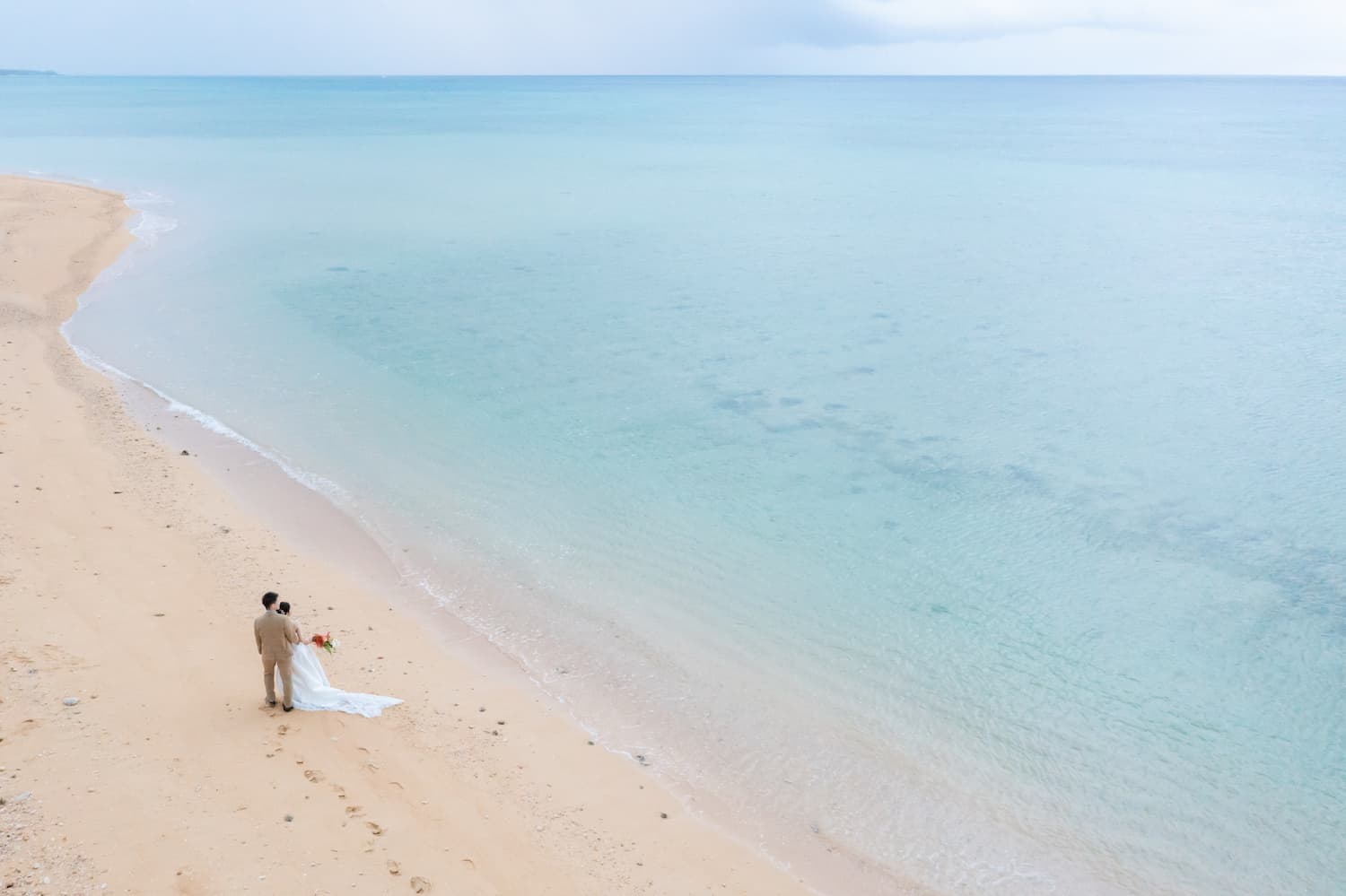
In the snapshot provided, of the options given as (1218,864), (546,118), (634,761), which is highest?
(546,118)

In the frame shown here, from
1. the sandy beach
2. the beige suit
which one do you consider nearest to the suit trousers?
the beige suit

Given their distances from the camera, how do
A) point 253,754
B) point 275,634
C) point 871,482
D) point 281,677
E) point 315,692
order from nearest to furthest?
point 253,754, point 275,634, point 281,677, point 315,692, point 871,482

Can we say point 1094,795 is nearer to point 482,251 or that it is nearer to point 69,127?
point 482,251

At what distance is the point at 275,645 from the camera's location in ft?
33.9

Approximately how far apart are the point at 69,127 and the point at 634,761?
111553 millimetres

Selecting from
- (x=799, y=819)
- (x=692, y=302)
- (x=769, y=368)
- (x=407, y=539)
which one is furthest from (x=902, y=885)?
(x=692, y=302)

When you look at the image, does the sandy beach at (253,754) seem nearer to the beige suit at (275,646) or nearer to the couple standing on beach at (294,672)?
the couple standing on beach at (294,672)

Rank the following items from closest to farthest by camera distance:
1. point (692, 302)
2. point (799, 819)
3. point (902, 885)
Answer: point (902, 885) → point (799, 819) → point (692, 302)

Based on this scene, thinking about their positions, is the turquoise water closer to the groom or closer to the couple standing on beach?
the couple standing on beach

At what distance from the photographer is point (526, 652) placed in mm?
13414

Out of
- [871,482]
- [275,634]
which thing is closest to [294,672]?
[275,634]

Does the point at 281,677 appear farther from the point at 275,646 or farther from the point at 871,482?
the point at 871,482

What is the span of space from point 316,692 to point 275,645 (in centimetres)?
85

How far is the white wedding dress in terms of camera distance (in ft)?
35.1
